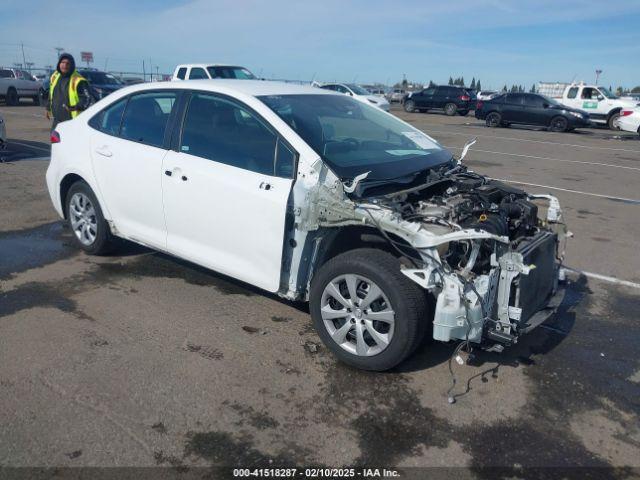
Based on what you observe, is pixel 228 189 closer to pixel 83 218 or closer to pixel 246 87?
pixel 246 87

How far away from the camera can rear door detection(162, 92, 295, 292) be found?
3.86m

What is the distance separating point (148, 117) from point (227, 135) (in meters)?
1.02

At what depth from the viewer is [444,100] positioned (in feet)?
104

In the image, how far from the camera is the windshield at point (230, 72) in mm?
18359

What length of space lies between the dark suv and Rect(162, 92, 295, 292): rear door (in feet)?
94.4

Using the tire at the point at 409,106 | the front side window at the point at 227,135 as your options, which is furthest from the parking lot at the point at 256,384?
the tire at the point at 409,106

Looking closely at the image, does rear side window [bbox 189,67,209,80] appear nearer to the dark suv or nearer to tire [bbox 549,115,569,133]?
tire [bbox 549,115,569,133]

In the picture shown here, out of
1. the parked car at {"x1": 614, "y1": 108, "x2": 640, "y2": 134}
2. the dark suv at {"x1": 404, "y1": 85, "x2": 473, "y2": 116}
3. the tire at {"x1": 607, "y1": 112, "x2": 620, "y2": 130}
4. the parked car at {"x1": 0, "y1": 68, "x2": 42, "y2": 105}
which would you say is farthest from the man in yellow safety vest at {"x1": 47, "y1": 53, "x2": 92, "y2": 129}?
the dark suv at {"x1": 404, "y1": 85, "x2": 473, "y2": 116}

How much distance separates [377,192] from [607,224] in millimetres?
5016

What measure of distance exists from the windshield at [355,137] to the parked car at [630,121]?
20.8 meters

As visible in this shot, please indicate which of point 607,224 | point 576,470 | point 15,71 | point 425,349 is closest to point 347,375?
point 425,349

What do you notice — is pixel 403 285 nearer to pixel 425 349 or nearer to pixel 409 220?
pixel 409 220

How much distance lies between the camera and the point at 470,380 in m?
3.60

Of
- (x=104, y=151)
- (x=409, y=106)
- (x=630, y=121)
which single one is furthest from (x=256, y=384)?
(x=409, y=106)
